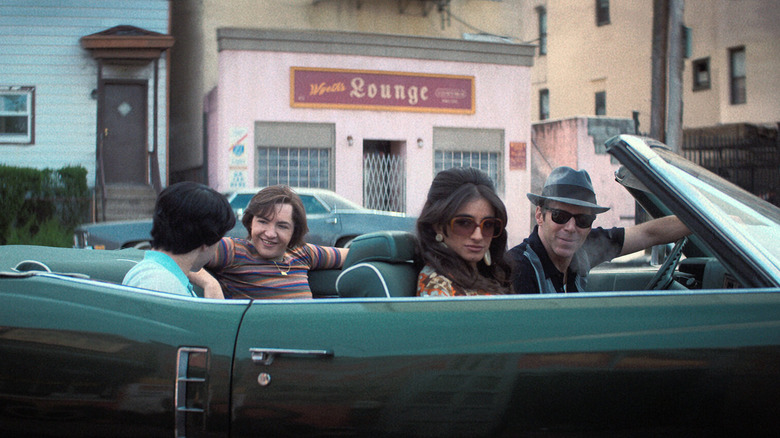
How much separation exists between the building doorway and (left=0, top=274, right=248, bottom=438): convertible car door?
44.5ft

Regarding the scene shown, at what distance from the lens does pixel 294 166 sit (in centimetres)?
1508

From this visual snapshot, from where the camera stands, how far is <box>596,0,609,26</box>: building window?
24.2m

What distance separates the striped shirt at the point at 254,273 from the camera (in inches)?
133

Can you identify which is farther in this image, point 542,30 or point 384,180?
point 542,30

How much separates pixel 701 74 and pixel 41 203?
1885 cm

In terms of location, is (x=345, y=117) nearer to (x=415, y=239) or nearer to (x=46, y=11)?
(x=46, y=11)

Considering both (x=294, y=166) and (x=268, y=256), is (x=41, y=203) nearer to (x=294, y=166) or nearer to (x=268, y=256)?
(x=294, y=166)

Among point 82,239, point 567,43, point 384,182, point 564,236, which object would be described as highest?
point 567,43

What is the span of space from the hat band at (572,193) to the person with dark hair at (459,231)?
44 cm

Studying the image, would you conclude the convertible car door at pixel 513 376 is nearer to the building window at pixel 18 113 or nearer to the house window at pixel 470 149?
the house window at pixel 470 149

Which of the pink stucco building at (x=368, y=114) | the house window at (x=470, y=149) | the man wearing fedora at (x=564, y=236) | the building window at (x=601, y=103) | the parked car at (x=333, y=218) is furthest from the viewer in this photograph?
the building window at (x=601, y=103)

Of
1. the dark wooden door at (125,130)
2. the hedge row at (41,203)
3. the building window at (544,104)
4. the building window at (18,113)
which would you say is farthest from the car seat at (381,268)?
the building window at (544,104)

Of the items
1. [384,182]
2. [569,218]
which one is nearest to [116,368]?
[569,218]

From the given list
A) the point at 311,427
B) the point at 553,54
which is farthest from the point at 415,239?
the point at 553,54
